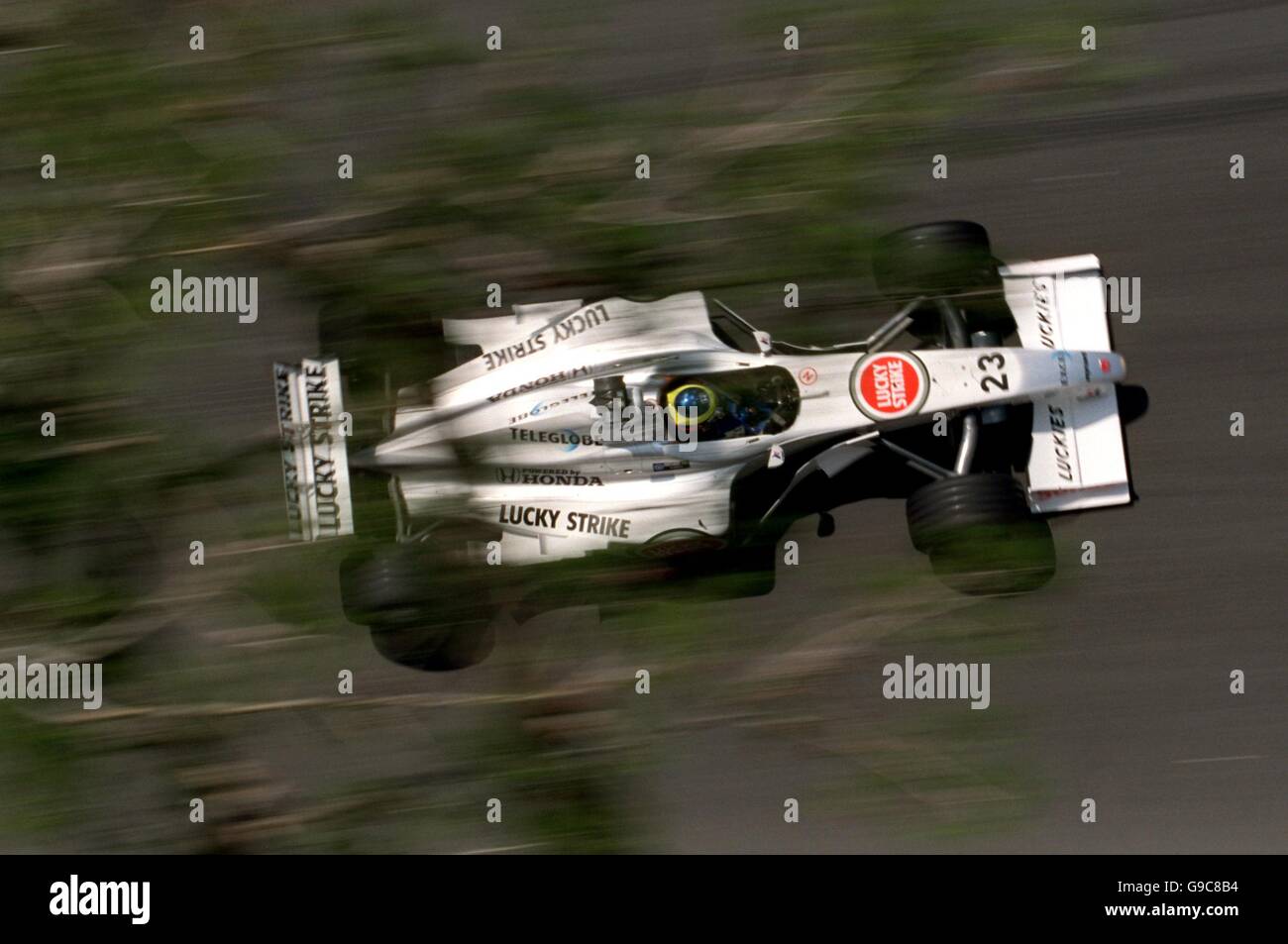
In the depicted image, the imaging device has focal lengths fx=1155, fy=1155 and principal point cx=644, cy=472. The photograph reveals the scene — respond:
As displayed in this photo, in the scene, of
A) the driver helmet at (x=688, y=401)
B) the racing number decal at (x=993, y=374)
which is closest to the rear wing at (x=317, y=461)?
the driver helmet at (x=688, y=401)

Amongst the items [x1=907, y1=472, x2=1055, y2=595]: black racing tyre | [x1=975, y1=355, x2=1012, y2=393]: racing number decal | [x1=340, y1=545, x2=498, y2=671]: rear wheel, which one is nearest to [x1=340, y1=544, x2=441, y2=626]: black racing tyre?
[x1=340, y1=545, x2=498, y2=671]: rear wheel

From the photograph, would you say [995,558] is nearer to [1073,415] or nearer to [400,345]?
[400,345]

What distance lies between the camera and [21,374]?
2170 millimetres

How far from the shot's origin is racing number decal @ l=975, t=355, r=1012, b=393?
4.95m

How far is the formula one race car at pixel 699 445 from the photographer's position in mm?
2055

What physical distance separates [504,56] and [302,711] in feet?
4.18

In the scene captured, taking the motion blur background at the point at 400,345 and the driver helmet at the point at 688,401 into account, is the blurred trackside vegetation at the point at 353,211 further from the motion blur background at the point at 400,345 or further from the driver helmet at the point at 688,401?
the driver helmet at the point at 688,401

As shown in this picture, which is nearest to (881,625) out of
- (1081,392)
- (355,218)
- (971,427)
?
(355,218)

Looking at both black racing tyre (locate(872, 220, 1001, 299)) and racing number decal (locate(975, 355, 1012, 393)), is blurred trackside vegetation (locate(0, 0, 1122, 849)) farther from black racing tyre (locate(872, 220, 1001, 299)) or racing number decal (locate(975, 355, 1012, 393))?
racing number decal (locate(975, 355, 1012, 393))

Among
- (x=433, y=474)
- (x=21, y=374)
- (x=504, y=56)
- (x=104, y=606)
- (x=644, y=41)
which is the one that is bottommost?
(x=104, y=606)

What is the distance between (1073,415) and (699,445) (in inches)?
72.5

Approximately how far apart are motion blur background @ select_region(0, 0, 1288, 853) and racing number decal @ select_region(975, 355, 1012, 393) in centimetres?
269

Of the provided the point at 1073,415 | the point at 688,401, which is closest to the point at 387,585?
the point at 688,401

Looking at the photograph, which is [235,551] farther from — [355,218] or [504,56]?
[504,56]
